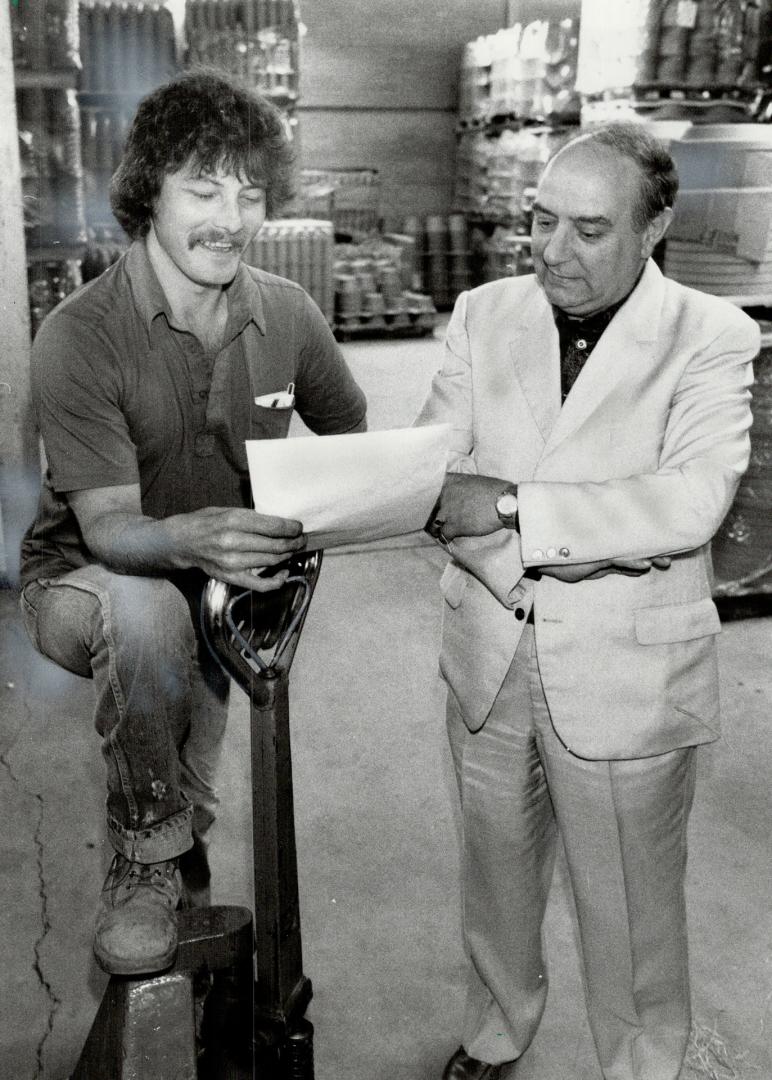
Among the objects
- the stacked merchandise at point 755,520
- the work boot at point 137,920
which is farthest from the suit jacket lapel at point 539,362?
the stacked merchandise at point 755,520

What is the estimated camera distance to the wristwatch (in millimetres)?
1462

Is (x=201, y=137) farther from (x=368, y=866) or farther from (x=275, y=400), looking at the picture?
(x=368, y=866)

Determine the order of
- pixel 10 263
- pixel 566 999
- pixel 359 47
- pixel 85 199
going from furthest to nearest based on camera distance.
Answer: pixel 359 47, pixel 10 263, pixel 85 199, pixel 566 999

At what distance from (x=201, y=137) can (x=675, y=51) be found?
11.6ft

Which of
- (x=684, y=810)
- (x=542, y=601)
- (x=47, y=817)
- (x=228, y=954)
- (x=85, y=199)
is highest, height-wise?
(x=85, y=199)

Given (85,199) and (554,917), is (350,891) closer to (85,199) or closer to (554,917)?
(554,917)

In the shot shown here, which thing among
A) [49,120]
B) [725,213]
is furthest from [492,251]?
[49,120]

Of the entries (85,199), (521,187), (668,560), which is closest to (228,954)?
(668,560)

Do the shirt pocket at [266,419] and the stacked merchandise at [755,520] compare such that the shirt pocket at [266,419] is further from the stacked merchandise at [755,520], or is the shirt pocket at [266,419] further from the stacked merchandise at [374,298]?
the stacked merchandise at [374,298]

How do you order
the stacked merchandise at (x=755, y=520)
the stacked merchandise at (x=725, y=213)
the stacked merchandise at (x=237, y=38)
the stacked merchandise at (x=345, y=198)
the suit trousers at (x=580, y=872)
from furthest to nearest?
the stacked merchandise at (x=345, y=198)
the stacked merchandise at (x=755, y=520)
the stacked merchandise at (x=725, y=213)
the suit trousers at (x=580, y=872)
the stacked merchandise at (x=237, y=38)

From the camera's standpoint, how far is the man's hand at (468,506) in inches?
58.1

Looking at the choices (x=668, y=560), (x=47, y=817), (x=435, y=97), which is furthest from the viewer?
(x=435, y=97)

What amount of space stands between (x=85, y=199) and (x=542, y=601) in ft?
6.43

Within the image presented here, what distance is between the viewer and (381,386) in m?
6.79
